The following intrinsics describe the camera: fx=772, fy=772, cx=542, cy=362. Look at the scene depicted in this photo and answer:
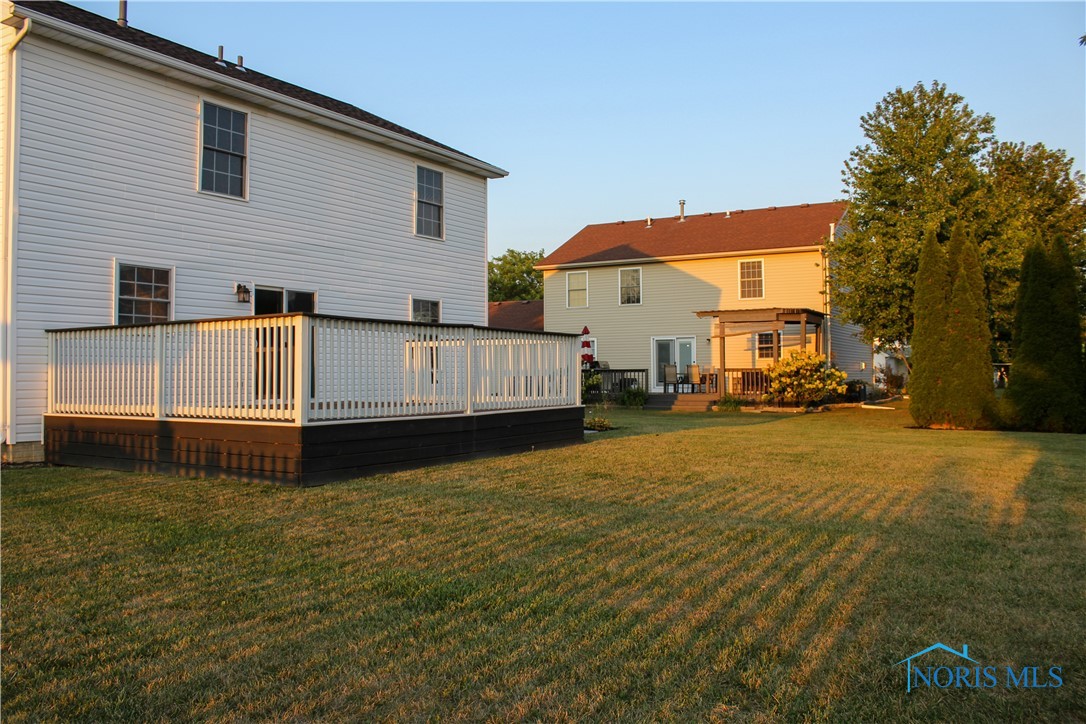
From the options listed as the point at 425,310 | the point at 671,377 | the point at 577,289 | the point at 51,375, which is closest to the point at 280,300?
the point at 425,310

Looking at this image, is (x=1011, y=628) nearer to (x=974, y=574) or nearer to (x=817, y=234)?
(x=974, y=574)

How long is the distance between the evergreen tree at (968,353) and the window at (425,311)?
1040 cm

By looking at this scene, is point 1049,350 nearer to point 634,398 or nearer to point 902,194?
point 902,194

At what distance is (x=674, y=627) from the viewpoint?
11.7 ft

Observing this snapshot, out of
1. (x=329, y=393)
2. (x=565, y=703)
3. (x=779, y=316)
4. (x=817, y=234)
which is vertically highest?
(x=817, y=234)

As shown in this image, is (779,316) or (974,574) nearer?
(974,574)

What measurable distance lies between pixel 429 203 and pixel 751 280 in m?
14.6

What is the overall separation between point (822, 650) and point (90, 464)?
9210mm

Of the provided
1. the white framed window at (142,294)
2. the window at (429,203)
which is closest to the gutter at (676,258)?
the window at (429,203)

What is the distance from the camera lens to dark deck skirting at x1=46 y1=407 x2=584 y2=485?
25.9 feet

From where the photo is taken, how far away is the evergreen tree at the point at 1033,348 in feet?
49.1

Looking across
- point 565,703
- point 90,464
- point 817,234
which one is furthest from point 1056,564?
point 817,234

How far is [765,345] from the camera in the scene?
1024 inches

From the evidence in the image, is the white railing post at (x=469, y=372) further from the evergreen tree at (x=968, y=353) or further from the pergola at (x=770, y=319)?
the pergola at (x=770, y=319)
